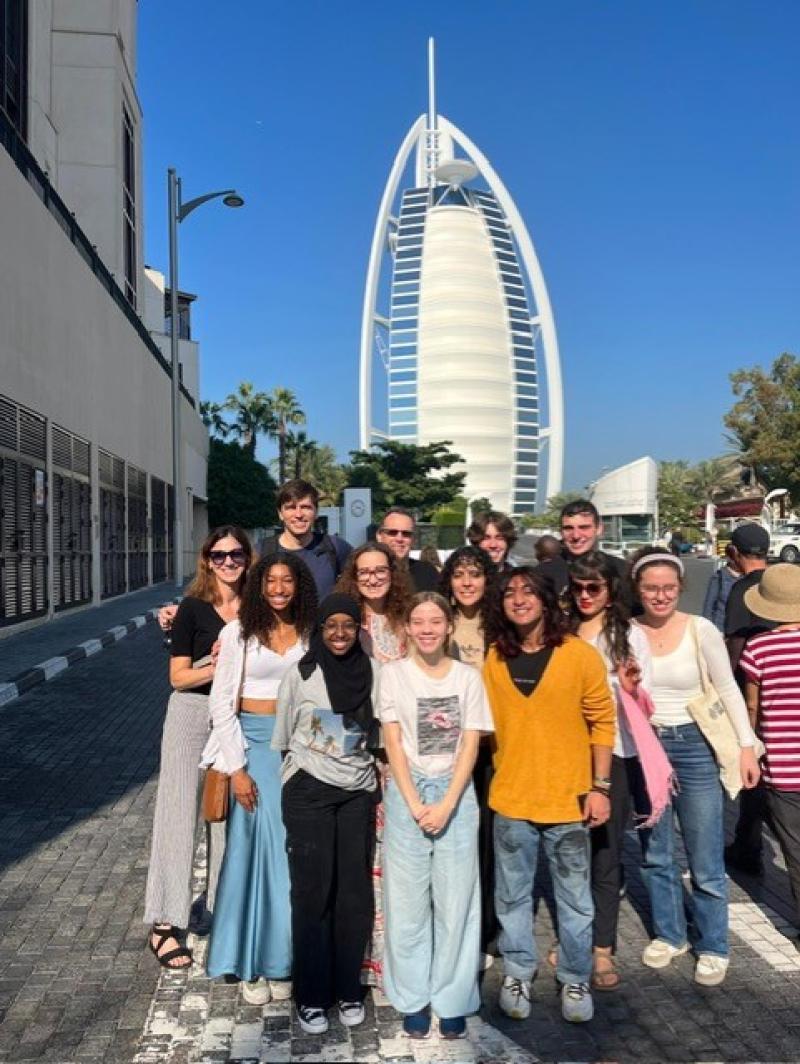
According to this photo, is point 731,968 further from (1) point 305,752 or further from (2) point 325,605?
(2) point 325,605

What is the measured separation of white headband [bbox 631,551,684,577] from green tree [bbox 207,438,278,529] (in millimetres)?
45457

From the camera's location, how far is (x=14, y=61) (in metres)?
19.4

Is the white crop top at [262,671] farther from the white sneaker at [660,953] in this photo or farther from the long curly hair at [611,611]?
the white sneaker at [660,953]

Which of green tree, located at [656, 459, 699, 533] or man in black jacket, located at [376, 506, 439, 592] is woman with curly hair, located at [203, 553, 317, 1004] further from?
green tree, located at [656, 459, 699, 533]

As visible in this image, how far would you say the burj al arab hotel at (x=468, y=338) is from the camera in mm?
117000

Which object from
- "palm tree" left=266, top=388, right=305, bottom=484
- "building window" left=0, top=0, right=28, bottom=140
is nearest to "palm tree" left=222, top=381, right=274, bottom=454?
"palm tree" left=266, top=388, right=305, bottom=484

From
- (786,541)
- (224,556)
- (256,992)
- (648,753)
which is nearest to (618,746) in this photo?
(648,753)

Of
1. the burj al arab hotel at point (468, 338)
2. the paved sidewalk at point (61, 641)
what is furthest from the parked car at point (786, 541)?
the burj al arab hotel at point (468, 338)

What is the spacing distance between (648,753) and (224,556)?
6.08 ft

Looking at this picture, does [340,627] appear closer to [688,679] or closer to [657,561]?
[657,561]

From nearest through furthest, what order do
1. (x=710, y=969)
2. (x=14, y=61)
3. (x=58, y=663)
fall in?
(x=710, y=969), (x=58, y=663), (x=14, y=61)

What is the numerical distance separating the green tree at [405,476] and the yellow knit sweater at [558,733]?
2287 inches

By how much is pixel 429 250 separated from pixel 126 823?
407 ft

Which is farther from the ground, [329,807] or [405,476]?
[405,476]
